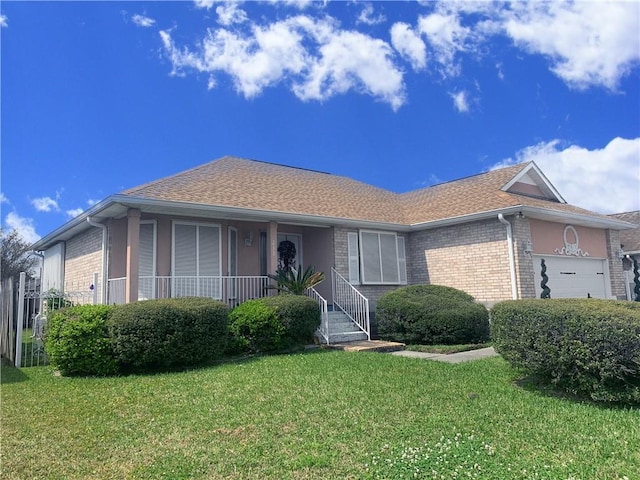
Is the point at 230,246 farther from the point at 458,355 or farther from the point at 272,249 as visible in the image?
the point at 458,355

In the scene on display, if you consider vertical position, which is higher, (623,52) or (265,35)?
(265,35)

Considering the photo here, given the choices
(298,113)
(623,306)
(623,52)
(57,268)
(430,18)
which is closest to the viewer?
(623,306)

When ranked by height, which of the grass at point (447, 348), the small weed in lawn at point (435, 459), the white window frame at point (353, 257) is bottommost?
the small weed in lawn at point (435, 459)

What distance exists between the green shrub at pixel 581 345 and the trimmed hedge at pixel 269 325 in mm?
4852

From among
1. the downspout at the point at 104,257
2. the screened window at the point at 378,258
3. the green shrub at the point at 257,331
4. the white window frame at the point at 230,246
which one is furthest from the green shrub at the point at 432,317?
the downspout at the point at 104,257

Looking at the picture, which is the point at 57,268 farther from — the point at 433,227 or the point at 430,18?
the point at 430,18

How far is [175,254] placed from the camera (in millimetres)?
11688

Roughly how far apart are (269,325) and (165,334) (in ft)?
7.67

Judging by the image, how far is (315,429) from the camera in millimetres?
4734

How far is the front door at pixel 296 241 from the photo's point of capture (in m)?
14.5

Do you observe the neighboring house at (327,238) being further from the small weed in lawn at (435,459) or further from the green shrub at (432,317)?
the small weed in lawn at (435,459)

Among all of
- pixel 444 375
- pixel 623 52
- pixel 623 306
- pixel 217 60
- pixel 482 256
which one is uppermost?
pixel 217 60

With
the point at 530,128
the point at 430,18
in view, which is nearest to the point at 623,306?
the point at 430,18

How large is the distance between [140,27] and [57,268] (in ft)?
30.7
